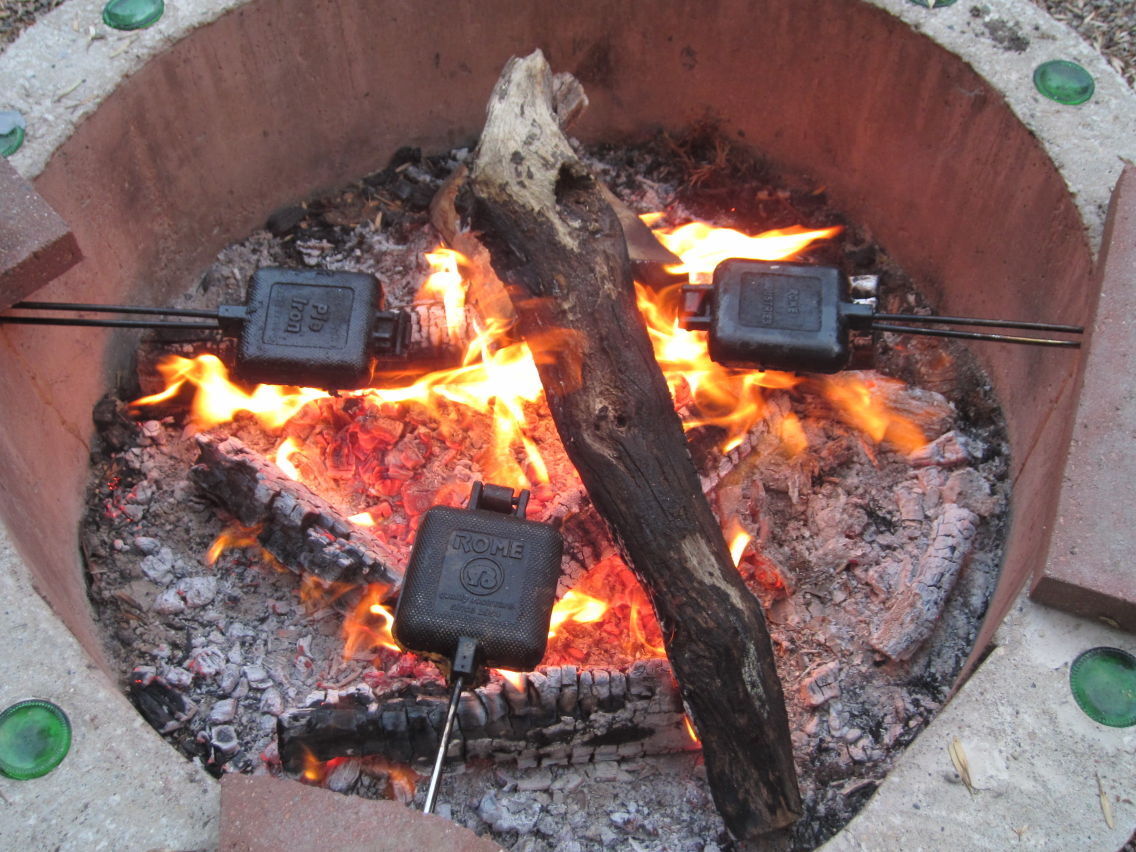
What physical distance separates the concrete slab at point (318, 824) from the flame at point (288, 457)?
1.22 metres

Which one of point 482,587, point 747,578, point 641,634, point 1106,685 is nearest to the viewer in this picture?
point 1106,685

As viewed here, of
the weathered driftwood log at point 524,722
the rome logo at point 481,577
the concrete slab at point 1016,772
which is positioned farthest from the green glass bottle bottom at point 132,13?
the concrete slab at point 1016,772

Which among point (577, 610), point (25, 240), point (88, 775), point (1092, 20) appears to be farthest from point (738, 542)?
point (1092, 20)

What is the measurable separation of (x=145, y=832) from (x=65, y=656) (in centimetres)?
43

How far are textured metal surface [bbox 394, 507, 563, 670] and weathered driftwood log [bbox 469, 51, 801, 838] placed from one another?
243 millimetres

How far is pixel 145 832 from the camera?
6.24ft

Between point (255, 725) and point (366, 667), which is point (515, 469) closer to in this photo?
point (366, 667)

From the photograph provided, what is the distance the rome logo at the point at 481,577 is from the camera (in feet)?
7.73

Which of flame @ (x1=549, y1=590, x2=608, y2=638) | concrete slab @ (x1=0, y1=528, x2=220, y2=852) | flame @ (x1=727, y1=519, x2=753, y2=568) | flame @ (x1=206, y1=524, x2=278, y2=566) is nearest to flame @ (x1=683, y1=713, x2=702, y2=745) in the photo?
flame @ (x1=549, y1=590, x2=608, y2=638)

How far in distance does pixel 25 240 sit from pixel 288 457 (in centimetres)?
92

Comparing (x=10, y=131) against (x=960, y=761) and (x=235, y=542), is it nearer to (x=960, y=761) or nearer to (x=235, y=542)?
(x=235, y=542)

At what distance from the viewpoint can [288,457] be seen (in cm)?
305

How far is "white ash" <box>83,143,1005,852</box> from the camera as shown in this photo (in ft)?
8.10

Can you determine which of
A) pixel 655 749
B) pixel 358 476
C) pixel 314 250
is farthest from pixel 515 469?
pixel 314 250
